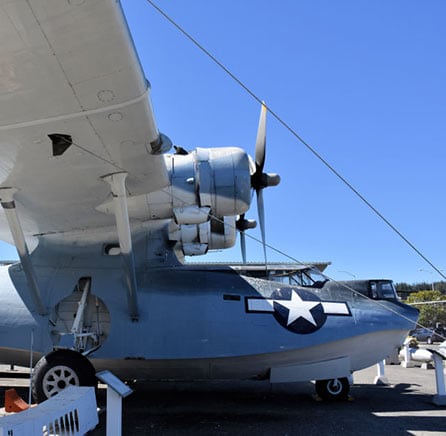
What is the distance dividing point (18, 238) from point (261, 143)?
4.84m

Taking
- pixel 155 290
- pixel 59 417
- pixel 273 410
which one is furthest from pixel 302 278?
pixel 59 417

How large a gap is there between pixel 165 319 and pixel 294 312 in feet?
8.08

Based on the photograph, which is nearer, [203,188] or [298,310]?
[203,188]

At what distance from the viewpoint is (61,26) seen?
3650mm

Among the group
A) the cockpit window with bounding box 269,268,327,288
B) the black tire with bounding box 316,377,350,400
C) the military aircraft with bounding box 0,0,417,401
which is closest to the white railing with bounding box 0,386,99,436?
the military aircraft with bounding box 0,0,417,401

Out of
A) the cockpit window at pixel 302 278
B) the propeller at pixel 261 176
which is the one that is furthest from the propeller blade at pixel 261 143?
the cockpit window at pixel 302 278

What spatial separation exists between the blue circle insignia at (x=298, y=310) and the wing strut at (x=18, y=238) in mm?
4433

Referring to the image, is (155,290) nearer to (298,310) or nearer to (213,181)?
(213,181)

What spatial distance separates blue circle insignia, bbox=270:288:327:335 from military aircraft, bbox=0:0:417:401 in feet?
0.07

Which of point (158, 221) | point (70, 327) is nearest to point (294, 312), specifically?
point (158, 221)

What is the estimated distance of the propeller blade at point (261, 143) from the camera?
28.2 feet

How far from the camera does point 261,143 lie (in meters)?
8.64

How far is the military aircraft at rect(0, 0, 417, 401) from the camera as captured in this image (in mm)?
6753

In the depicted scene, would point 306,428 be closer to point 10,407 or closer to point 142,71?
point 10,407
